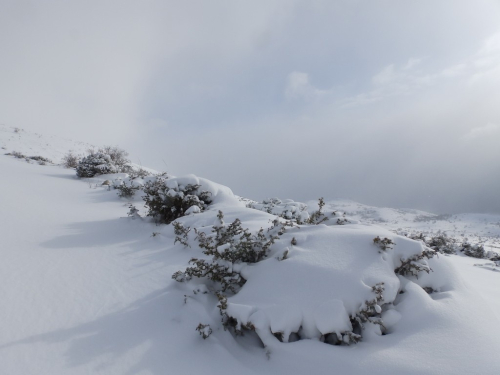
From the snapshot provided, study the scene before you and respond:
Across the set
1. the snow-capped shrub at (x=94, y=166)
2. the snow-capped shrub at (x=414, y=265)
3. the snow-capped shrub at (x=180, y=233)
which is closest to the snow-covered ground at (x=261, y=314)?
the snow-capped shrub at (x=414, y=265)

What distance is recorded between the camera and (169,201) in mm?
5609

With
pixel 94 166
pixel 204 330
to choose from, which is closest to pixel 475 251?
pixel 204 330

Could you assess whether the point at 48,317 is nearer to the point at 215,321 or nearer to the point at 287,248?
the point at 215,321

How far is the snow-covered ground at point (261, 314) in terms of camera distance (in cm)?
183

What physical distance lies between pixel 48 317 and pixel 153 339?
0.96 m

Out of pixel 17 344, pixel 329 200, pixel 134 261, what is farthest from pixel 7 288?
pixel 329 200

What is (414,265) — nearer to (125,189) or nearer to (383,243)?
(383,243)

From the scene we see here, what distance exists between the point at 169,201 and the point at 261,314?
13.2 feet

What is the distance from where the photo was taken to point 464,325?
193 cm

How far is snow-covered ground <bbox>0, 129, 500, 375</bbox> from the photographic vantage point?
183cm

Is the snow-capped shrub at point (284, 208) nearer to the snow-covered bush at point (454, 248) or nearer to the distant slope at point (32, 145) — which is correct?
the snow-covered bush at point (454, 248)

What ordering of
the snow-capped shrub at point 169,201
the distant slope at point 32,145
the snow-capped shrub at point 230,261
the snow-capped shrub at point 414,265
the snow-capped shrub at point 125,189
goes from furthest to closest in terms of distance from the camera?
the distant slope at point 32,145
the snow-capped shrub at point 125,189
the snow-capped shrub at point 169,201
the snow-capped shrub at point 230,261
the snow-capped shrub at point 414,265

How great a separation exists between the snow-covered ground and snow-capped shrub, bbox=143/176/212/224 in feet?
6.70

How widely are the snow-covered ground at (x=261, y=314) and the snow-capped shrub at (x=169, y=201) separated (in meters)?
2.04
